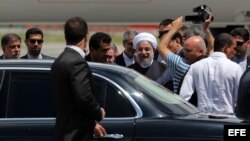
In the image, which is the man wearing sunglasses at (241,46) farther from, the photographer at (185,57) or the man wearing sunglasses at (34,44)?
the man wearing sunglasses at (34,44)

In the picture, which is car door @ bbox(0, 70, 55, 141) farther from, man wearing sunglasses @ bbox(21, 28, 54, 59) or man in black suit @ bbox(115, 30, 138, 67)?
man in black suit @ bbox(115, 30, 138, 67)

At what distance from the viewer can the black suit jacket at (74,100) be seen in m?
5.30

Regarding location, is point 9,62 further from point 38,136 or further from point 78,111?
point 78,111

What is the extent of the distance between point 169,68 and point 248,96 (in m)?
1.96

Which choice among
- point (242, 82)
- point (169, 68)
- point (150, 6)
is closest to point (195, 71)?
point (169, 68)

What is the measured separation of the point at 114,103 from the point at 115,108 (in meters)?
0.04

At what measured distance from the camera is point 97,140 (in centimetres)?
580

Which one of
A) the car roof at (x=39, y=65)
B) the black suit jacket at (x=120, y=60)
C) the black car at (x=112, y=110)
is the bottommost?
the black suit jacket at (x=120, y=60)

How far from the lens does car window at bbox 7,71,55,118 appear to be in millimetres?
6098

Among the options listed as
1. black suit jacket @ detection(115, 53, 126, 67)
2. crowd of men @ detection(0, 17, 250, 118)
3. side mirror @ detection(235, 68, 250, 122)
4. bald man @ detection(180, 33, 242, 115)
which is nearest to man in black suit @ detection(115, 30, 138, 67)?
black suit jacket @ detection(115, 53, 126, 67)

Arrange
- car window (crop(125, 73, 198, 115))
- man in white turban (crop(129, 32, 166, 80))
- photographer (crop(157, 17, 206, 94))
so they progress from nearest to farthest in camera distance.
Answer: car window (crop(125, 73, 198, 115))
photographer (crop(157, 17, 206, 94))
man in white turban (crop(129, 32, 166, 80))

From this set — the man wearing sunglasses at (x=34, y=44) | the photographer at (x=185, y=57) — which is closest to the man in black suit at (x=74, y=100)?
the photographer at (x=185, y=57)

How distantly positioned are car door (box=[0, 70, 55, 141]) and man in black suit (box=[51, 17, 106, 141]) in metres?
0.55

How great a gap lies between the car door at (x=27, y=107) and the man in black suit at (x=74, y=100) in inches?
21.7
